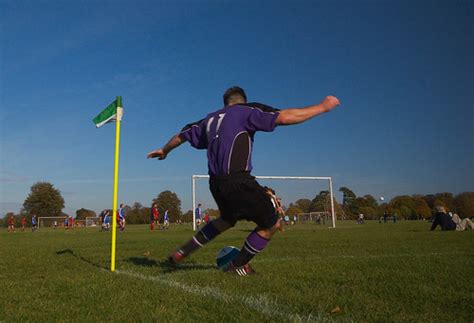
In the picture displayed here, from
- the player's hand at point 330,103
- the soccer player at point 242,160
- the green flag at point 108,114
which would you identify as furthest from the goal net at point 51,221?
the player's hand at point 330,103

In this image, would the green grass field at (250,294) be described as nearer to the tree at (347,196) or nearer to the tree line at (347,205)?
the tree line at (347,205)

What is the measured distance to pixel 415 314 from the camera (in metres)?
2.81

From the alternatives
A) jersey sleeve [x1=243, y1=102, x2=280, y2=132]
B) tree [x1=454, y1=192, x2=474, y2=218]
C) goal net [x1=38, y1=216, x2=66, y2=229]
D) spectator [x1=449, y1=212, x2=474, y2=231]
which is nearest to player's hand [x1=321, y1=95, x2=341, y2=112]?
jersey sleeve [x1=243, y1=102, x2=280, y2=132]

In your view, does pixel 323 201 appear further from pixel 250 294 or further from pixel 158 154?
pixel 250 294

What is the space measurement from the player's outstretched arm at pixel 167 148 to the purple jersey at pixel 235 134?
66 centimetres

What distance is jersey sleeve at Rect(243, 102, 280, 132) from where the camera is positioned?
4168mm

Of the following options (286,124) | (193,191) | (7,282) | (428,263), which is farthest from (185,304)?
(193,191)

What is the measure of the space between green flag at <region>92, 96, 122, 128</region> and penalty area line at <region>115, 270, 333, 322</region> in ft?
8.18

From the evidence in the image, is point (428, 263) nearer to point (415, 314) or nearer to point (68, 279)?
point (415, 314)

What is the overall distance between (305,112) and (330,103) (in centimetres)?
28

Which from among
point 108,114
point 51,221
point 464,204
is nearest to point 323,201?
point 51,221

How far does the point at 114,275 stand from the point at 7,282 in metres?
1.26

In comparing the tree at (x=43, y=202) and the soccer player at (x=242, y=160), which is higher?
the tree at (x=43, y=202)

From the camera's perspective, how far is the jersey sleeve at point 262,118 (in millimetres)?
4168
